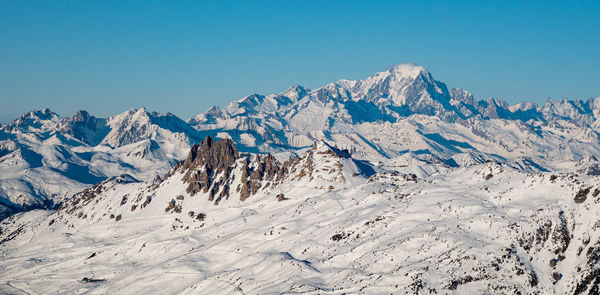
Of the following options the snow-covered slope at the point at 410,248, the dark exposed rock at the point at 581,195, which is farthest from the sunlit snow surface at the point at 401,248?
the dark exposed rock at the point at 581,195

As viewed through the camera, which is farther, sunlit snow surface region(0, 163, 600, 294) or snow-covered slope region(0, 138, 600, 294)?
sunlit snow surface region(0, 163, 600, 294)

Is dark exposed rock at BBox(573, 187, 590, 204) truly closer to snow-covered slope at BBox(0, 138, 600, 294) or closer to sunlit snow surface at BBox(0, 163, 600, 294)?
snow-covered slope at BBox(0, 138, 600, 294)

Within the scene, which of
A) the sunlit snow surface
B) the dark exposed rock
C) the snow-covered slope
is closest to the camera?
the snow-covered slope

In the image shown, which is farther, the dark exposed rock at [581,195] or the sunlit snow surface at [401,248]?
the dark exposed rock at [581,195]

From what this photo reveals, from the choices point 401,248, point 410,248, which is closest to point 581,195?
point 410,248

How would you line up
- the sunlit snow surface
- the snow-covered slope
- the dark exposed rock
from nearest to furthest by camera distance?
the snow-covered slope → the sunlit snow surface → the dark exposed rock

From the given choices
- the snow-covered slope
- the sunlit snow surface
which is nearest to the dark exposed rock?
the snow-covered slope

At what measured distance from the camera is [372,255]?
118188 millimetres

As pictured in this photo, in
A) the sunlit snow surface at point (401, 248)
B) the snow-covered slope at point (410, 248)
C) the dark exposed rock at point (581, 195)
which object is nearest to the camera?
the snow-covered slope at point (410, 248)

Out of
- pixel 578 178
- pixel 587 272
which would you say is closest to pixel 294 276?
pixel 587 272

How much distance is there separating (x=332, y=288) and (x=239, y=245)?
64.4 m

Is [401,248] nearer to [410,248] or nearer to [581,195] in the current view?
[410,248]

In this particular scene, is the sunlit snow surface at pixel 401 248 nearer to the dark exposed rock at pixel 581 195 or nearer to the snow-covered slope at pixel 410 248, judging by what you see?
the snow-covered slope at pixel 410 248

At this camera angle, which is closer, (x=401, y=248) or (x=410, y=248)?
(x=410, y=248)
